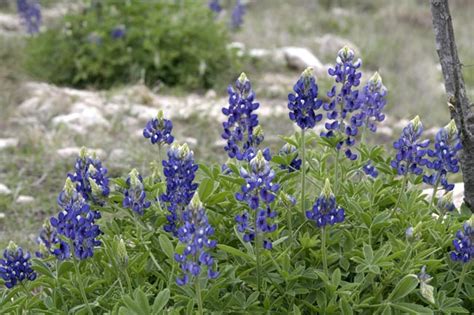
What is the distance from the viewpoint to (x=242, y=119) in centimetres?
306

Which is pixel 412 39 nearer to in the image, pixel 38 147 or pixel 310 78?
pixel 38 147

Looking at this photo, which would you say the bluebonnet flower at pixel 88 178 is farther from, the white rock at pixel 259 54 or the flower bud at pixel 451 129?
the white rock at pixel 259 54

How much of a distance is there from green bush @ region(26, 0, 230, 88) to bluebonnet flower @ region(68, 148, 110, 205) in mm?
4355

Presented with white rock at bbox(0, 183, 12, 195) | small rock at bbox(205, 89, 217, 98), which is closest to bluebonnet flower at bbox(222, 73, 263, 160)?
white rock at bbox(0, 183, 12, 195)

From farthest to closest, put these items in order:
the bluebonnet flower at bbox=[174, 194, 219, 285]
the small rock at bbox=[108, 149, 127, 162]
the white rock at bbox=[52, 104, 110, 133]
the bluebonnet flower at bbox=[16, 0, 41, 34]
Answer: the bluebonnet flower at bbox=[16, 0, 41, 34] → the white rock at bbox=[52, 104, 110, 133] → the small rock at bbox=[108, 149, 127, 162] → the bluebonnet flower at bbox=[174, 194, 219, 285]

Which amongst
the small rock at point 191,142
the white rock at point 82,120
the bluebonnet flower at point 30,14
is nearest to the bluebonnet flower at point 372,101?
the small rock at point 191,142

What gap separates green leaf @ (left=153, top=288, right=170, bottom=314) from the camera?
96.9 inches

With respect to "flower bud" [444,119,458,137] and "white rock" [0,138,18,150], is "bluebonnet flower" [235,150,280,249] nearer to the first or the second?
"flower bud" [444,119,458,137]

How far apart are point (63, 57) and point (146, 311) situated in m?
5.45

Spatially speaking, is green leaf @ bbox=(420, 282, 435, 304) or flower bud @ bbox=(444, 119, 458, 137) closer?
green leaf @ bbox=(420, 282, 435, 304)

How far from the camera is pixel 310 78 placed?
2816 mm

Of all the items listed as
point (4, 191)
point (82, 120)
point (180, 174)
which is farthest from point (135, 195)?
point (82, 120)

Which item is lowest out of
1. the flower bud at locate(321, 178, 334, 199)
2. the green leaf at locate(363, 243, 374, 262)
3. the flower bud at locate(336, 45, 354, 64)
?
the green leaf at locate(363, 243, 374, 262)

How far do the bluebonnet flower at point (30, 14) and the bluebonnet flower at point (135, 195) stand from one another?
18.4ft
